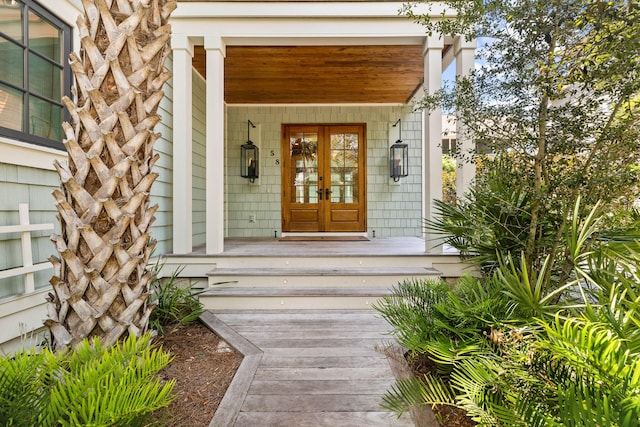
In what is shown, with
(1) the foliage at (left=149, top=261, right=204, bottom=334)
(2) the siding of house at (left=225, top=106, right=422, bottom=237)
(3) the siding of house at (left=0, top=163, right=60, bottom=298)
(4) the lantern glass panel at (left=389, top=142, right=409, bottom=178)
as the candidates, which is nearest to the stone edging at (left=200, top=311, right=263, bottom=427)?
→ (1) the foliage at (left=149, top=261, right=204, bottom=334)

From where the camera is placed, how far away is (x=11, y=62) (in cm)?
224

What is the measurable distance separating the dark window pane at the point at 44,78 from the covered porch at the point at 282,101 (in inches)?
51.2

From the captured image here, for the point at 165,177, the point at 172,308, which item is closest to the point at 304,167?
the point at 165,177

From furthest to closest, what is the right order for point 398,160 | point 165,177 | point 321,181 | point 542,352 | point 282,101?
point 321,181 → point 282,101 → point 398,160 → point 165,177 → point 542,352

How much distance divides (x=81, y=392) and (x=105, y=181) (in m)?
1.02

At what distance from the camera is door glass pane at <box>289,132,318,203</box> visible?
265 inches

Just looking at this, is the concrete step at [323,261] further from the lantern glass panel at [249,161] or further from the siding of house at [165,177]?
the lantern glass panel at [249,161]

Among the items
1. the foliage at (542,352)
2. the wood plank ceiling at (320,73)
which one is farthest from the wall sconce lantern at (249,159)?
the foliage at (542,352)

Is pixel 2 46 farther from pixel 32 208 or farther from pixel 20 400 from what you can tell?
pixel 20 400

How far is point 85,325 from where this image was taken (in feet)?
5.45

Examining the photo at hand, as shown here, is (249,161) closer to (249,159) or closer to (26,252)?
(249,159)

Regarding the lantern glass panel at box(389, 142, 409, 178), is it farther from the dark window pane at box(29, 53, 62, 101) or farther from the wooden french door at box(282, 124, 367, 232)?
the dark window pane at box(29, 53, 62, 101)

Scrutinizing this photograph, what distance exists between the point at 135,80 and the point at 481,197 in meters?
2.52

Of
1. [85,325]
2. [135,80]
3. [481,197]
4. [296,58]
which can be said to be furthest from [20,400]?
[296,58]
